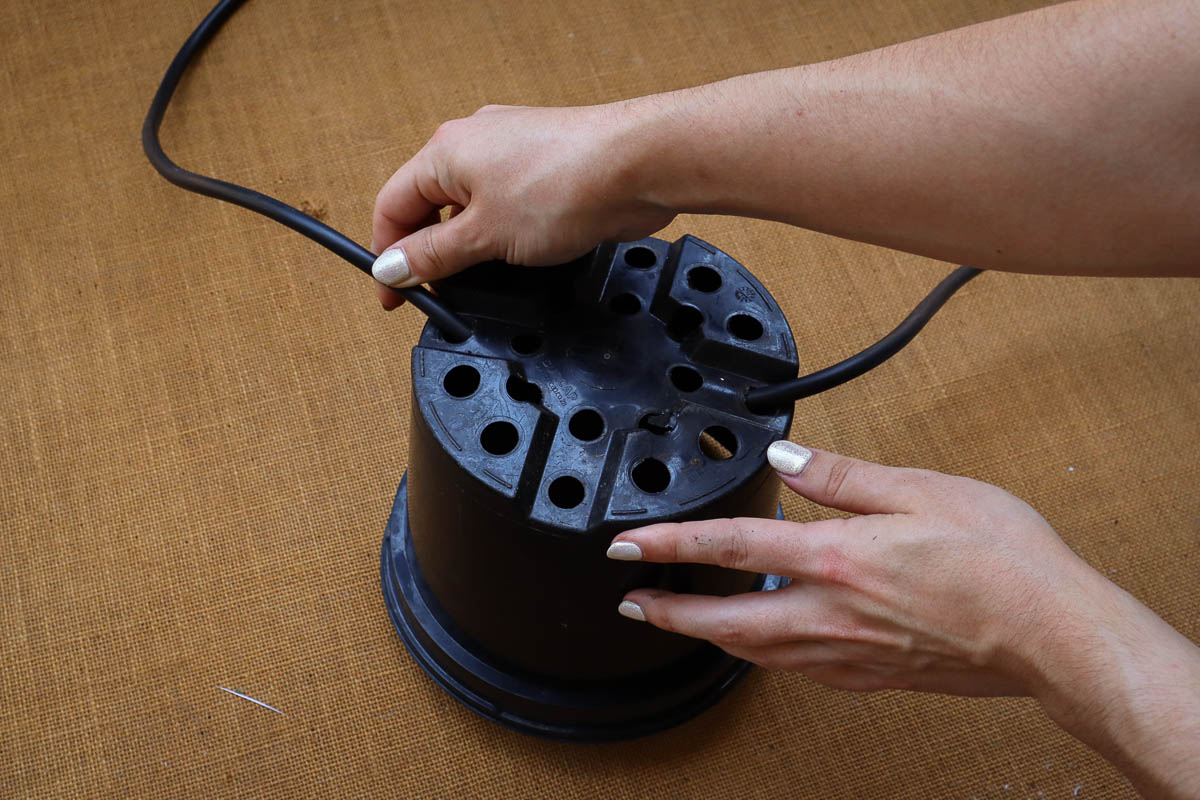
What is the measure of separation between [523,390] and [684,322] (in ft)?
0.47

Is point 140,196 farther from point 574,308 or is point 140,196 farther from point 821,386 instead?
point 821,386

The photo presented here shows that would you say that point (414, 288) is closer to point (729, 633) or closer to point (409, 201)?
point (409, 201)

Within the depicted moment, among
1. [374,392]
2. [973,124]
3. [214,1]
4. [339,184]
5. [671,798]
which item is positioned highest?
[973,124]

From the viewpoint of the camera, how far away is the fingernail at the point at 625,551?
655mm

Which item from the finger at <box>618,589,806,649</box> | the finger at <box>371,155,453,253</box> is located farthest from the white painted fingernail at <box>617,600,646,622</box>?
the finger at <box>371,155,453,253</box>

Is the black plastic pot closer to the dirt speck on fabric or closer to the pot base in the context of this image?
the pot base

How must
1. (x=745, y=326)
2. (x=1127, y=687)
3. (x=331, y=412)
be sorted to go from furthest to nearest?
1. (x=331, y=412)
2. (x=745, y=326)
3. (x=1127, y=687)

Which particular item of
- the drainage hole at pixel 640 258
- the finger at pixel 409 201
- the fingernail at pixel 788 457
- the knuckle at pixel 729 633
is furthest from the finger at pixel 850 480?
the finger at pixel 409 201

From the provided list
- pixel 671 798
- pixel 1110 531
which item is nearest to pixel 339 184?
pixel 671 798

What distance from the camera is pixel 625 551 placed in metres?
0.66

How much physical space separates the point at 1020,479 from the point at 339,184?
2.79 feet

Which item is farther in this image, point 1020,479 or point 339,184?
point 339,184

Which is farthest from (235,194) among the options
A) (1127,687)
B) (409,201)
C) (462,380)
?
(1127,687)

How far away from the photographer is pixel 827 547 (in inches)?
25.0
